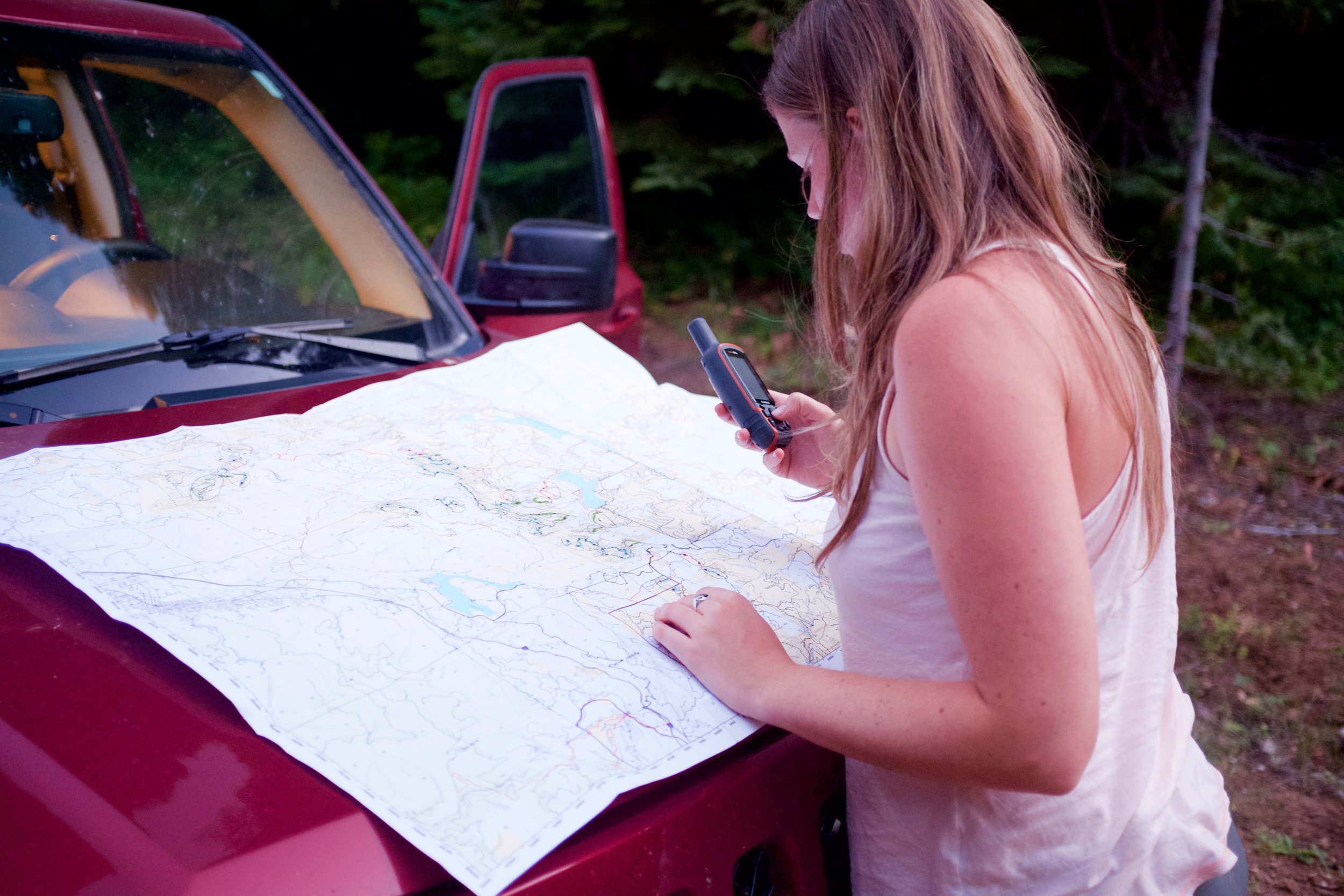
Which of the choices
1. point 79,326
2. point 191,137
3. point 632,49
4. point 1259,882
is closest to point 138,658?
Answer: point 79,326

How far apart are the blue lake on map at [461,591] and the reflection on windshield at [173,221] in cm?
99

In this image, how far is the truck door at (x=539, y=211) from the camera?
104 inches

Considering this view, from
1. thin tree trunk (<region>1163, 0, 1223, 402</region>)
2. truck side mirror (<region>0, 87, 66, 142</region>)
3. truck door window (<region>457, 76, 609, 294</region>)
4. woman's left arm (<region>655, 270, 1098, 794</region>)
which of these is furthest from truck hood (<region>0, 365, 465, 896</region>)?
thin tree trunk (<region>1163, 0, 1223, 402</region>)

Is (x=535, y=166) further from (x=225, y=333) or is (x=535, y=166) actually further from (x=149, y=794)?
(x=149, y=794)

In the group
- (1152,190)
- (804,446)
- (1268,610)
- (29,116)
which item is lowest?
(1268,610)

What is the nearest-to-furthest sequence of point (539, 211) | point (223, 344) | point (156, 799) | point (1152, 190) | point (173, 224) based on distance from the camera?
1. point (156, 799)
2. point (223, 344)
3. point (173, 224)
4. point (539, 211)
5. point (1152, 190)

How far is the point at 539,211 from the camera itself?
3.51 m

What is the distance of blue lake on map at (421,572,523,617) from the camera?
3.98 feet

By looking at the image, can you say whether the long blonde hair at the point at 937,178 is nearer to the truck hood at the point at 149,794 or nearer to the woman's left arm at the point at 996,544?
the woman's left arm at the point at 996,544

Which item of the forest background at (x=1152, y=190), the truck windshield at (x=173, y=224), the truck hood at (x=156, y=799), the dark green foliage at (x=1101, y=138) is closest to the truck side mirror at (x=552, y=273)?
the truck windshield at (x=173, y=224)

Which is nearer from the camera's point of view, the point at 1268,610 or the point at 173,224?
the point at 173,224

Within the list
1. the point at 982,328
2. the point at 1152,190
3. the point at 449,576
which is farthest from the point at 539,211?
the point at 1152,190

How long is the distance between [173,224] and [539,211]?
154 cm

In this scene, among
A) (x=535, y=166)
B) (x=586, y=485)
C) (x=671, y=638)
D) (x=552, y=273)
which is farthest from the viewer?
(x=535, y=166)
